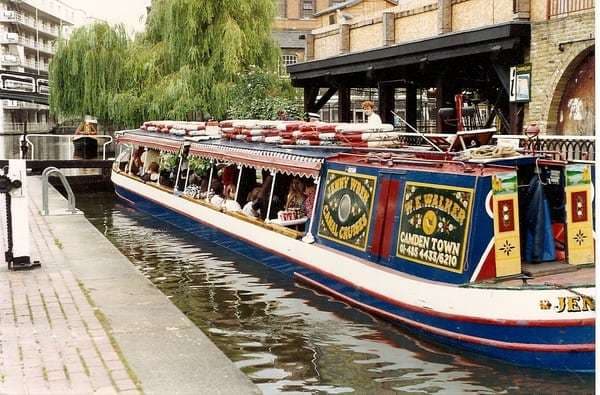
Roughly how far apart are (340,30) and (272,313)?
16.2 m

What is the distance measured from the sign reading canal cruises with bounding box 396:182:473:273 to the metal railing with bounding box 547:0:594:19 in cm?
768

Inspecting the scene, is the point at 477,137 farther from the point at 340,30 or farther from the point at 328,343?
the point at 340,30

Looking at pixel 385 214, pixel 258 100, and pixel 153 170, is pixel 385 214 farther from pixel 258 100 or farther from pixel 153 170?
pixel 258 100

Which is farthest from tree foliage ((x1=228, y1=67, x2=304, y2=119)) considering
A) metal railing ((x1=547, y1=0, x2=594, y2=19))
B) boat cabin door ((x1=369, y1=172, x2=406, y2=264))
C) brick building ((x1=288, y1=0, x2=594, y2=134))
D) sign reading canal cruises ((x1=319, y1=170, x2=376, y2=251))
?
boat cabin door ((x1=369, y1=172, x2=406, y2=264))

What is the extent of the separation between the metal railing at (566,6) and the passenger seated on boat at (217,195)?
7369 millimetres

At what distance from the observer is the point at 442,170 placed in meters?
9.11

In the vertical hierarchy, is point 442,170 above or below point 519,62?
below

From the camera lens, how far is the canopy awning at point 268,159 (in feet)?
39.8

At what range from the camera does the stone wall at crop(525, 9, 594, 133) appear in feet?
49.8

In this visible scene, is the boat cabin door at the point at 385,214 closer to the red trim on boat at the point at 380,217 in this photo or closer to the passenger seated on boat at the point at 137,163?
the red trim on boat at the point at 380,217

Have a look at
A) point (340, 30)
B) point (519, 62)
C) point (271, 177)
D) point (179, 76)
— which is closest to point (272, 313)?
point (271, 177)

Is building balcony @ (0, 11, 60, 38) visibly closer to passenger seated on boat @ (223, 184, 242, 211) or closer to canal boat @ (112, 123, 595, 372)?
passenger seated on boat @ (223, 184, 242, 211)

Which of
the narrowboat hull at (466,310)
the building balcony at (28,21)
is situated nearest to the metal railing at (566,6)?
the narrowboat hull at (466,310)

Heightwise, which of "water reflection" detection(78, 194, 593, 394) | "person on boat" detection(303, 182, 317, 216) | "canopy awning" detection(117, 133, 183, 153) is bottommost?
"water reflection" detection(78, 194, 593, 394)
